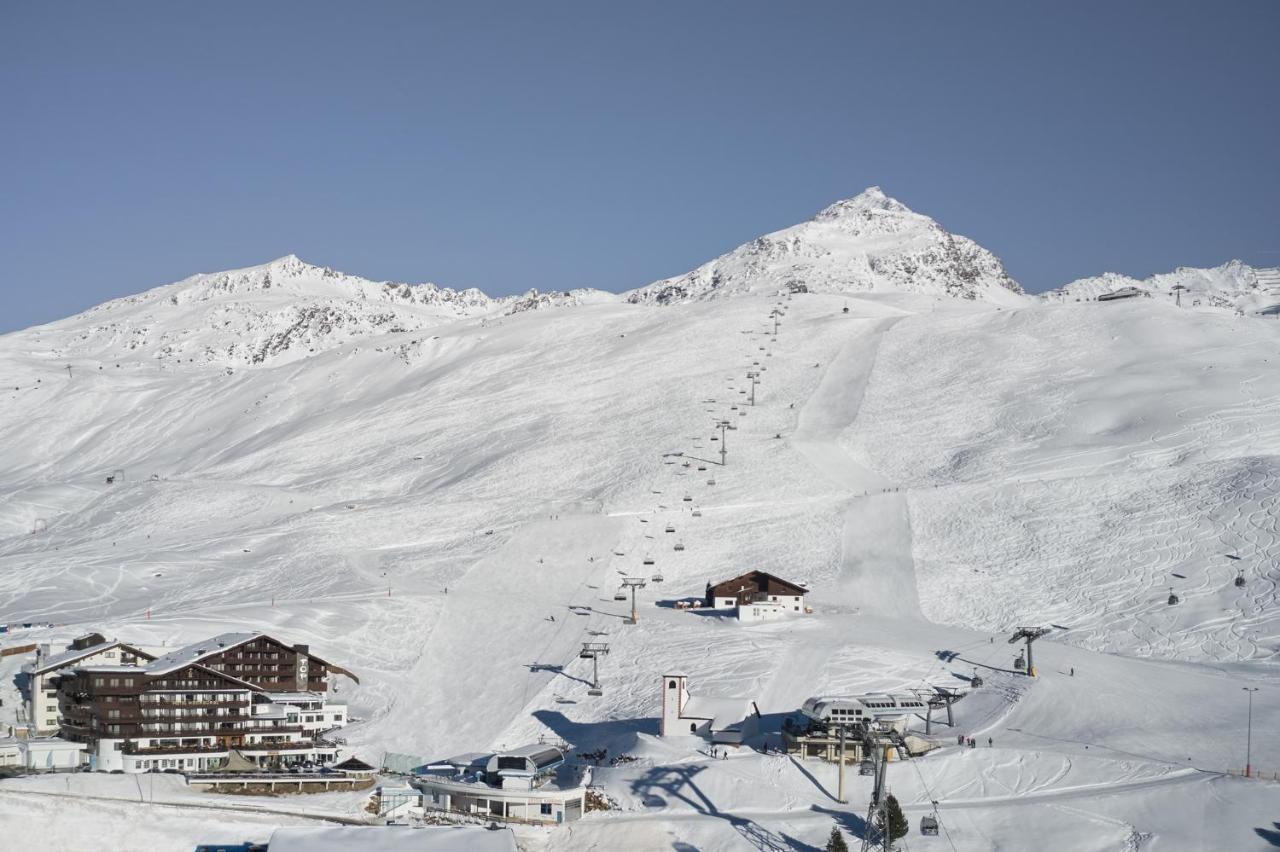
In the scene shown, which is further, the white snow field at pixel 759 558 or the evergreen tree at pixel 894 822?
the white snow field at pixel 759 558

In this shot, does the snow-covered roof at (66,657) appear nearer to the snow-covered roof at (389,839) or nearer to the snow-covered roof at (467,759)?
the snow-covered roof at (467,759)

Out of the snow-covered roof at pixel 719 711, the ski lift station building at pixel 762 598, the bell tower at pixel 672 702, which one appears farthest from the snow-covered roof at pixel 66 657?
the ski lift station building at pixel 762 598

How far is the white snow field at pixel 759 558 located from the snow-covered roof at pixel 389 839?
2565mm

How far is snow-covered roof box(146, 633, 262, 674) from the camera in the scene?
55463mm

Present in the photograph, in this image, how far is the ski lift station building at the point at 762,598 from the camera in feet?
226

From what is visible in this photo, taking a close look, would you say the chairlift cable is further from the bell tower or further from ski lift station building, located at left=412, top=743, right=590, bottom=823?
ski lift station building, located at left=412, top=743, right=590, bottom=823

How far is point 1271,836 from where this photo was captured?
130 ft

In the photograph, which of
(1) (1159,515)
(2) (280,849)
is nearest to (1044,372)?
(1) (1159,515)

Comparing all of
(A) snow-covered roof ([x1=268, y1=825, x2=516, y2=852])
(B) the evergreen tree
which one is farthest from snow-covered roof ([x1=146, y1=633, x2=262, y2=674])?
(B) the evergreen tree

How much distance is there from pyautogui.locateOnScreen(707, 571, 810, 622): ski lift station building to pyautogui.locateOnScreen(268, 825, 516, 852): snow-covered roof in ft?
89.8

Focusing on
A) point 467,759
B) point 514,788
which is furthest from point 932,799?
point 467,759

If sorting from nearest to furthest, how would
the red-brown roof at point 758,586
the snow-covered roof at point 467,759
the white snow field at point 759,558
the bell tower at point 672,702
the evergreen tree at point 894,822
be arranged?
the evergreen tree at point 894,822, the white snow field at point 759,558, the snow-covered roof at point 467,759, the bell tower at point 672,702, the red-brown roof at point 758,586

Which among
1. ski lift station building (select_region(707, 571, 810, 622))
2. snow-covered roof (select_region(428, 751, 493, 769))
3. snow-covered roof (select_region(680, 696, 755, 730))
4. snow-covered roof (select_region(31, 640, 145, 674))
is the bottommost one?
snow-covered roof (select_region(428, 751, 493, 769))

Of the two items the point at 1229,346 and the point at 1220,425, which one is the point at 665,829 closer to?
the point at 1220,425
